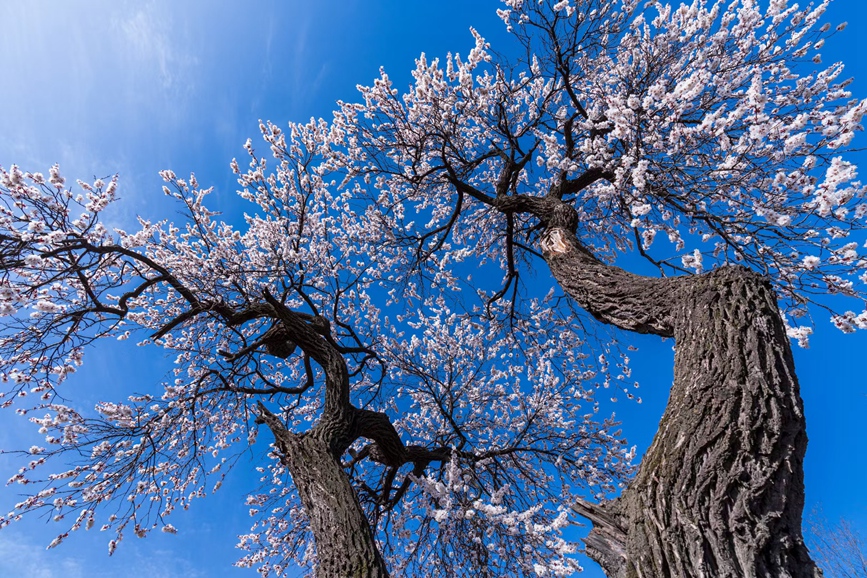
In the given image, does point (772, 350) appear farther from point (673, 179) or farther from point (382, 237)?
point (382, 237)

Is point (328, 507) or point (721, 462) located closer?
point (721, 462)

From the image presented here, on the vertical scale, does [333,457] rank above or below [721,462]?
above

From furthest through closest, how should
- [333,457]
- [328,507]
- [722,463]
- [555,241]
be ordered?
[555,241] → [333,457] → [328,507] → [722,463]

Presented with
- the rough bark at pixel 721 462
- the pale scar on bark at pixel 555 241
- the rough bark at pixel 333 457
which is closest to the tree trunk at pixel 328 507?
the rough bark at pixel 333 457

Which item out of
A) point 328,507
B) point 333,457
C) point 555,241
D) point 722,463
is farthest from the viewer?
point 555,241

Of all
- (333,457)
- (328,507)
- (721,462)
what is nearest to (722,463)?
(721,462)

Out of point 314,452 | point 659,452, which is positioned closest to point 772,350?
point 659,452

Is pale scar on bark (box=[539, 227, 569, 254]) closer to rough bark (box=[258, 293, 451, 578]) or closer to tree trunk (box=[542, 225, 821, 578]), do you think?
tree trunk (box=[542, 225, 821, 578])

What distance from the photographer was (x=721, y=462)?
1.55 m

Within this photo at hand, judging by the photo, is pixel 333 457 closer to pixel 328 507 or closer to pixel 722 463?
pixel 328 507

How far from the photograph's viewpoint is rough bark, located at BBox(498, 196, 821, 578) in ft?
4.74

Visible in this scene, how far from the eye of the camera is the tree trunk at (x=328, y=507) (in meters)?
2.58

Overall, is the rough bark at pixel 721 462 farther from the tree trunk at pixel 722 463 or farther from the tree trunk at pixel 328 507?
the tree trunk at pixel 328 507

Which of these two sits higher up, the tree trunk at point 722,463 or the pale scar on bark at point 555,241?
the pale scar on bark at point 555,241
